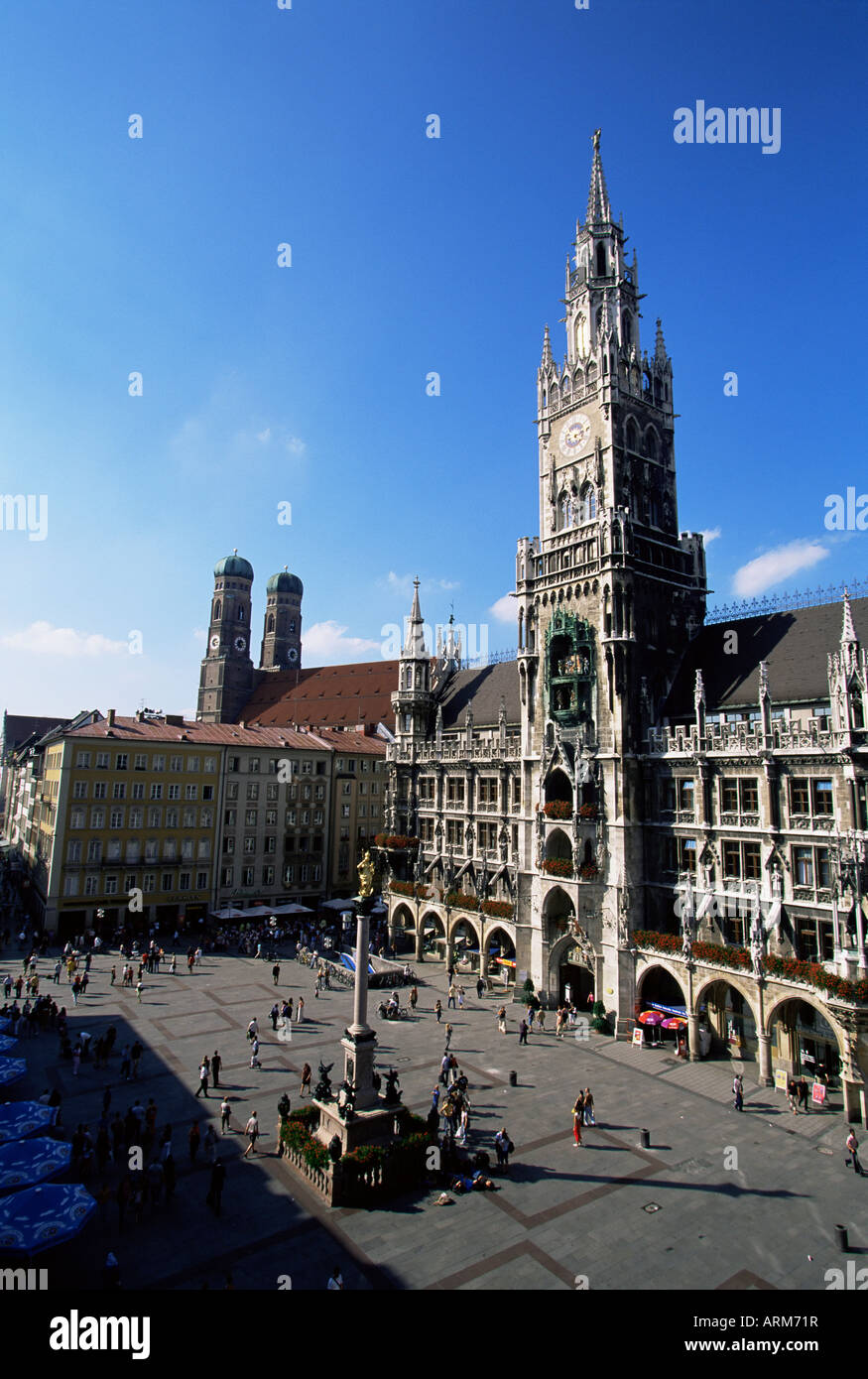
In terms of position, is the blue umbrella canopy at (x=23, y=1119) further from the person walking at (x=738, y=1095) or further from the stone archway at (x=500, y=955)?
the stone archway at (x=500, y=955)

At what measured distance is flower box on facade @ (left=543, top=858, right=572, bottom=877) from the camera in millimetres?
44500

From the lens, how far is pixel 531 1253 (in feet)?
66.3

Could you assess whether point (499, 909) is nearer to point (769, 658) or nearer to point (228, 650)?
point (769, 658)

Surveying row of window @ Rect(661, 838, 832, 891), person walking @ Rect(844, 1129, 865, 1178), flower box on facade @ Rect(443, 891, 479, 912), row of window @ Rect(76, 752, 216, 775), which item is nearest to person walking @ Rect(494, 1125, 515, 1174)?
person walking @ Rect(844, 1129, 865, 1178)

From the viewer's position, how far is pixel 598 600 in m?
45.8

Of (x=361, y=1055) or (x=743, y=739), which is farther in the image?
(x=743, y=739)

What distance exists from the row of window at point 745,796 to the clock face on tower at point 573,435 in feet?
76.6

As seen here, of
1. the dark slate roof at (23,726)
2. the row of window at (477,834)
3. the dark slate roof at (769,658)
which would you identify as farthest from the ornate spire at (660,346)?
the dark slate roof at (23,726)

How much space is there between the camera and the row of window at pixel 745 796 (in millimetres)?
34250

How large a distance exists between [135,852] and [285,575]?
339ft

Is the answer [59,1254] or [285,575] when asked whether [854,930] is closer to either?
[59,1254]

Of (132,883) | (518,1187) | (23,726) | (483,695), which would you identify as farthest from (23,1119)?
(23,726)

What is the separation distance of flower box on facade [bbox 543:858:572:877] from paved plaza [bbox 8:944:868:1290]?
924cm

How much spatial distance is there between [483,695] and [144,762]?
97.7 feet
